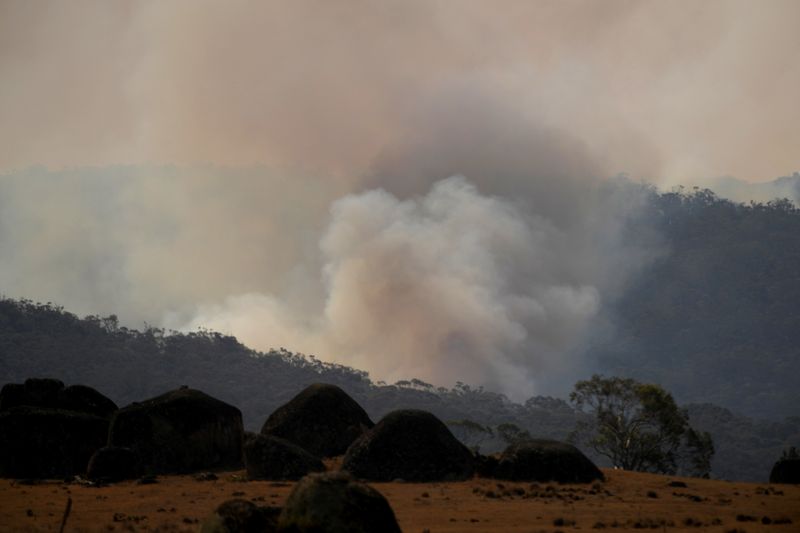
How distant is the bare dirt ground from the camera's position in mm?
24688

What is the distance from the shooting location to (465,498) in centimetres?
3256

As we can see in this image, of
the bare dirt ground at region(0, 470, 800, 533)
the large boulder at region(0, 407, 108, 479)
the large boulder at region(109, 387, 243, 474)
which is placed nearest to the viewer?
the bare dirt ground at region(0, 470, 800, 533)

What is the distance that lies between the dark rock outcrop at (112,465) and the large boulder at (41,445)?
10.9 feet

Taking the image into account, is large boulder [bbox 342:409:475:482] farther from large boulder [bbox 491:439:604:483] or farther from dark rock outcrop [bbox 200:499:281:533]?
dark rock outcrop [bbox 200:499:281:533]

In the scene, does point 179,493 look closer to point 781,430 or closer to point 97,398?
point 97,398

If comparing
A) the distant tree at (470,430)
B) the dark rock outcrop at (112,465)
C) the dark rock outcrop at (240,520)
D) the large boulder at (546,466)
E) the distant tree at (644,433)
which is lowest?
the dark rock outcrop at (240,520)

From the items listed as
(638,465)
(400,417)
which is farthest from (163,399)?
(638,465)

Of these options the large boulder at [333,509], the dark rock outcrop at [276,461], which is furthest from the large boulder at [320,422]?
the large boulder at [333,509]

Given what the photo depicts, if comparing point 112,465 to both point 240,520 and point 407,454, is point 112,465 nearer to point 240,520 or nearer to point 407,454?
point 407,454

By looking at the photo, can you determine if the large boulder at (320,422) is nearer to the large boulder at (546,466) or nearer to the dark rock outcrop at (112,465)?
the dark rock outcrop at (112,465)

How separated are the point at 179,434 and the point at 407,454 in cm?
1196

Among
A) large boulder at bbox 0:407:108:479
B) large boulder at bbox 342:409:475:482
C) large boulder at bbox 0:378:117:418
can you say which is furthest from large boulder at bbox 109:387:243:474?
large boulder at bbox 342:409:475:482

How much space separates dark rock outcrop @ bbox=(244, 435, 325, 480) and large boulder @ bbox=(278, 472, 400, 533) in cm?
2167

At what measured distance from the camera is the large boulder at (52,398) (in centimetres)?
5106
